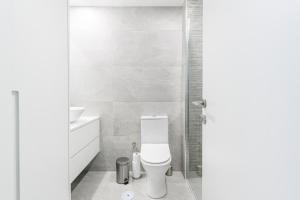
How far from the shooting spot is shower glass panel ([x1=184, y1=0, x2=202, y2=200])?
6.13ft

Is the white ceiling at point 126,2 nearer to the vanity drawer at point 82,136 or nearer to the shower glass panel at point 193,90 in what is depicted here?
the shower glass panel at point 193,90

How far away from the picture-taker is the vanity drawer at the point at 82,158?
175 centimetres

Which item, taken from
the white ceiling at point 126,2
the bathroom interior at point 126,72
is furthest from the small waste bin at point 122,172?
the white ceiling at point 126,2

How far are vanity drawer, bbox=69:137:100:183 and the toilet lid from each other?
62 centimetres

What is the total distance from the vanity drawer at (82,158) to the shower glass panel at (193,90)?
1161 millimetres

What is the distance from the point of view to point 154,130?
250cm

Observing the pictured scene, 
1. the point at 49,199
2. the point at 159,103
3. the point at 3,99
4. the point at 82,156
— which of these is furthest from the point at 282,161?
the point at 159,103

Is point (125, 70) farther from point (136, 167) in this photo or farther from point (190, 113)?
point (136, 167)

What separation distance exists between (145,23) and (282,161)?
2440 millimetres

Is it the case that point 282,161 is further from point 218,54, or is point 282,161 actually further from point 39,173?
point 39,173

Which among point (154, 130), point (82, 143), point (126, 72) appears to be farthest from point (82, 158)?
point (126, 72)

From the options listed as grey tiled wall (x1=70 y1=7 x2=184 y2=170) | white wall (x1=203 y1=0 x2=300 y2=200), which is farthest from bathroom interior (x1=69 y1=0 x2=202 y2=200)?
white wall (x1=203 y1=0 x2=300 y2=200)

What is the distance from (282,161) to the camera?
55 centimetres

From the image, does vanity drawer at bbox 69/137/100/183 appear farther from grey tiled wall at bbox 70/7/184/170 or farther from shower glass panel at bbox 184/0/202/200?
shower glass panel at bbox 184/0/202/200
